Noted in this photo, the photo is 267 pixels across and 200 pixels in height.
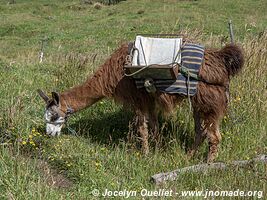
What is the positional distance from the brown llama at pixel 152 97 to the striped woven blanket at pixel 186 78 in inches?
3.2

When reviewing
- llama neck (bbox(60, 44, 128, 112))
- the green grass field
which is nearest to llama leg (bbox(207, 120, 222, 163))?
the green grass field

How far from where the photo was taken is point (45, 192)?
3547 millimetres

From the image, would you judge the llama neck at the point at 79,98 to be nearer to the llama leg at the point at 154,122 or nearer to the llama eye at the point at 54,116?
the llama eye at the point at 54,116

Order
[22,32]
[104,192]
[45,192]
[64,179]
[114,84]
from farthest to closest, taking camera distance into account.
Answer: [22,32], [114,84], [64,179], [104,192], [45,192]

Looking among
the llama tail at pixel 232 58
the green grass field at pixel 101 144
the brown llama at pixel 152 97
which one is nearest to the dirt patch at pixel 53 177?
the green grass field at pixel 101 144

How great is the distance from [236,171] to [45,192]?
1703 mm

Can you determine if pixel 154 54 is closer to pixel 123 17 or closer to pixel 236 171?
pixel 236 171

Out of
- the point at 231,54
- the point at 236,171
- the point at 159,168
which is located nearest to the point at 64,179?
the point at 159,168

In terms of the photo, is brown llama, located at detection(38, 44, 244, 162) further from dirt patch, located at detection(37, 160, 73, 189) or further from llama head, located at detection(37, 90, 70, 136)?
dirt patch, located at detection(37, 160, 73, 189)

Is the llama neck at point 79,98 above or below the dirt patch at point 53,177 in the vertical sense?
above

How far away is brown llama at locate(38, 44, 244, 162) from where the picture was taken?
190 inches

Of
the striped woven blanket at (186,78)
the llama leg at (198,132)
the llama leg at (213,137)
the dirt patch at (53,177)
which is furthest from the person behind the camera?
the llama leg at (198,132)

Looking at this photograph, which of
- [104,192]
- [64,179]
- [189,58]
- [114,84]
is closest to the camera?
[104,192]

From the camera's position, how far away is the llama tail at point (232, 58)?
4.85 metres
